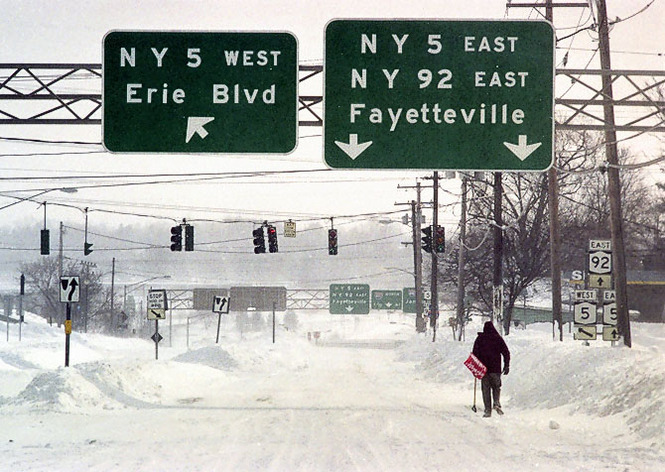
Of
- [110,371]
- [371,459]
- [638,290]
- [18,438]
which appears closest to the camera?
[371,459]

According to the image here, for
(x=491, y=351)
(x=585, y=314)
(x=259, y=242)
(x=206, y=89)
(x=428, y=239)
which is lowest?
(x=491, y=351)

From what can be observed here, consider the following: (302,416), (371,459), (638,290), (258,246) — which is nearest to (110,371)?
(302,416)

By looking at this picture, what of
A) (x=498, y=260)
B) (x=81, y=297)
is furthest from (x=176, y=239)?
(x=81, y=297)

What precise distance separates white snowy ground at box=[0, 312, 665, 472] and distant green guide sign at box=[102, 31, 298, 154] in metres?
4.77

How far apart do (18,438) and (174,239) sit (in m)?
22.8

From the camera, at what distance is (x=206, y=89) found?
1422cm

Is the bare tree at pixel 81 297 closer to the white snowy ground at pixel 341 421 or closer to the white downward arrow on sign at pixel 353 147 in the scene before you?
the white snowy ground at pixel 341 421

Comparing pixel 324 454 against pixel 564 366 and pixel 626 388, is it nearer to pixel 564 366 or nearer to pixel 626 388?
pixel 626 388

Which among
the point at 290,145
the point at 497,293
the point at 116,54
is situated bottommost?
the point at 497,293

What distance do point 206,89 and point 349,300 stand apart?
68.1 m

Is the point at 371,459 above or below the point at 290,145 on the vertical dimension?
below

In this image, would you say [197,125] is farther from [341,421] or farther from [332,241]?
[332,241]

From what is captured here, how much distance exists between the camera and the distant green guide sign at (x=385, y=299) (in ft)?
276

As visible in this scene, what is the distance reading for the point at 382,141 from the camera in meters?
13.9
